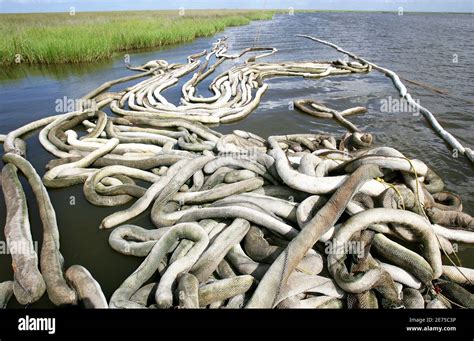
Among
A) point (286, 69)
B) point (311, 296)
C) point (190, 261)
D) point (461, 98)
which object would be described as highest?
point (286, 69)

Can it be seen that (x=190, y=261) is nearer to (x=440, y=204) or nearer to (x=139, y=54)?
(x=440, y=204)

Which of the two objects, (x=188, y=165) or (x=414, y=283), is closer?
(x=414, y=283)

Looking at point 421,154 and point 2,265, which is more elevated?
point 421,154

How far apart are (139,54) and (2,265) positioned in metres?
17.3

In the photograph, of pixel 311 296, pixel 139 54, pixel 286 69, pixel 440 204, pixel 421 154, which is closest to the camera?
pixel 311 296

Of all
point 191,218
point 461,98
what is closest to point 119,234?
point 191,218

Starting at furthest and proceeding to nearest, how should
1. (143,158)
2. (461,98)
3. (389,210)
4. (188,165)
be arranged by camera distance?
(461,98) < (143,158) < (188,165) < (389,210)

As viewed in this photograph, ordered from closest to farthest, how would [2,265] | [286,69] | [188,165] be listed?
[2,265] → [188,165] → [286,69]

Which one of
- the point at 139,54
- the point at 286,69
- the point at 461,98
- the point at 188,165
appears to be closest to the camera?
the point at 188,165

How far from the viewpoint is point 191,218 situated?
3752 millimetres

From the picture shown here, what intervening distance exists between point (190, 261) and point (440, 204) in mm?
3368

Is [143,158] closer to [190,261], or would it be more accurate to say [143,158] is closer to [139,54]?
[190,261]

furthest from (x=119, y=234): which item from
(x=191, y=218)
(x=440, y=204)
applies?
(x=440, y=204)

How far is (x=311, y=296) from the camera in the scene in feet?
9.71
